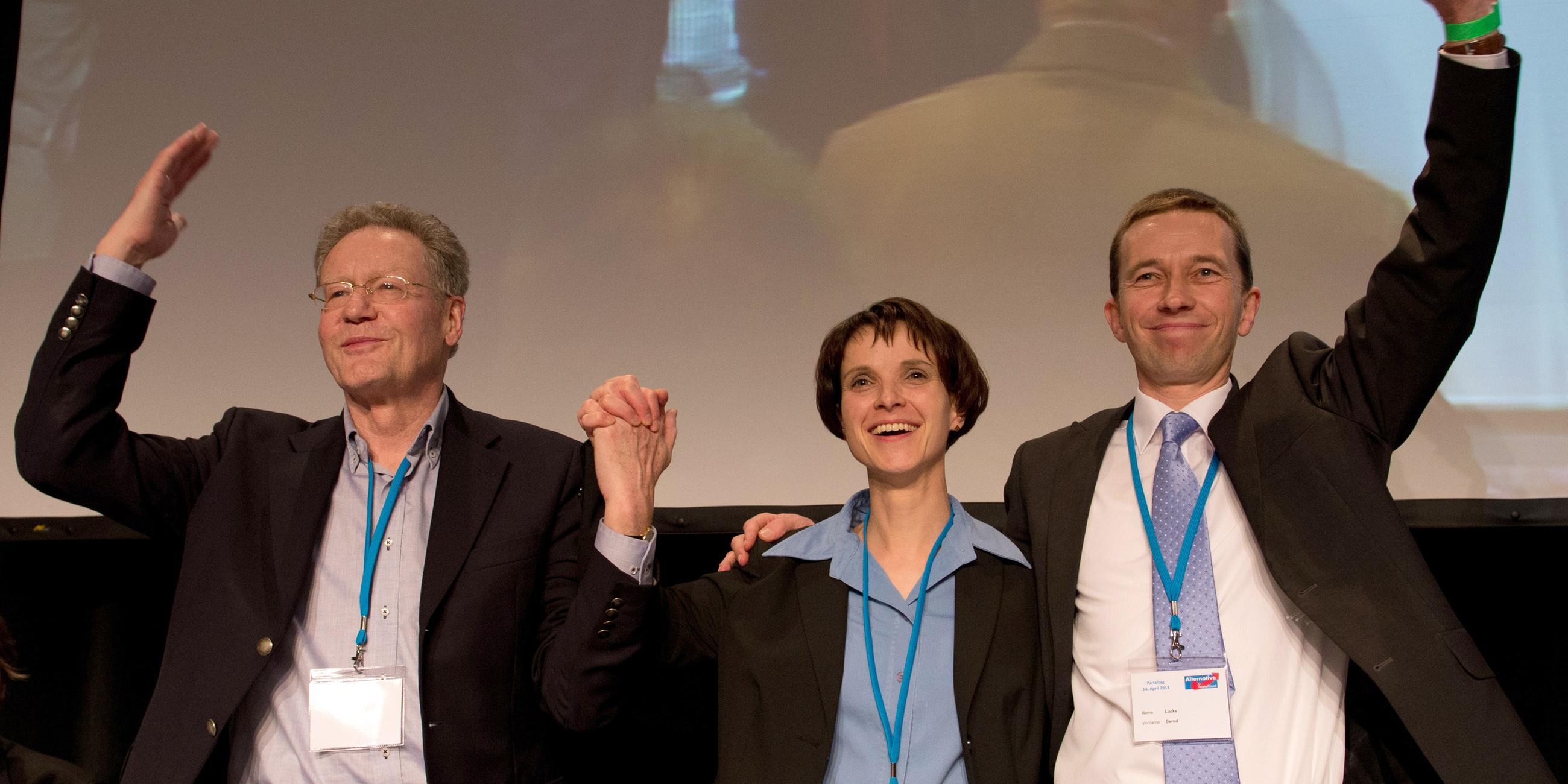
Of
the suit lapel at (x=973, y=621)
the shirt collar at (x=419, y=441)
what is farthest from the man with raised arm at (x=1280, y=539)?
the shirt collar at (x=419, y=441)

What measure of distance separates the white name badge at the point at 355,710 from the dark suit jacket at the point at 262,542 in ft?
0.20

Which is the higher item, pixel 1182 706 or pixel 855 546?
pixel 855 546

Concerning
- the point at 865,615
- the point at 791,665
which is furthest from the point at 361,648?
the point at 865,615

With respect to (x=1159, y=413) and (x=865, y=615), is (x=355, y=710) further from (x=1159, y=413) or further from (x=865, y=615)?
(x=1159, y=413)

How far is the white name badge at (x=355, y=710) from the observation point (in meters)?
1.94

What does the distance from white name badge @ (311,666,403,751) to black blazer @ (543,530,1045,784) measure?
285 mm

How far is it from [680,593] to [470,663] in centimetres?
42

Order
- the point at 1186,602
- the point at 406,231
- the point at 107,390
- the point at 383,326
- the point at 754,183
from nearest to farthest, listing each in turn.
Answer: the point at 1186,602
the point at 107,390
the point at 383,326
the point at 406,231
the point at 754,183

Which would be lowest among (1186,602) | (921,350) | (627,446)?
(1186,602)

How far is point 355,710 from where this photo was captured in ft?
6.41

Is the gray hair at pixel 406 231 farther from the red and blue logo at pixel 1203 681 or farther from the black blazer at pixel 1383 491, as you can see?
the red and blue logo at pixel 1203 681

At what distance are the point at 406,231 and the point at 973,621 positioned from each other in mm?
1422

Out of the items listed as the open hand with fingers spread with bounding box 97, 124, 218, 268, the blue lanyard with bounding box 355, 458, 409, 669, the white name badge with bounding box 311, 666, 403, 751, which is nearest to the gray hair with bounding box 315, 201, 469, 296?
the open hand with fingers spread with bounding box 97, 124, 218, 268

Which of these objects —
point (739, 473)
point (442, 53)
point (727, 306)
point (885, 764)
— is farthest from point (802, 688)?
point (442, 53)
